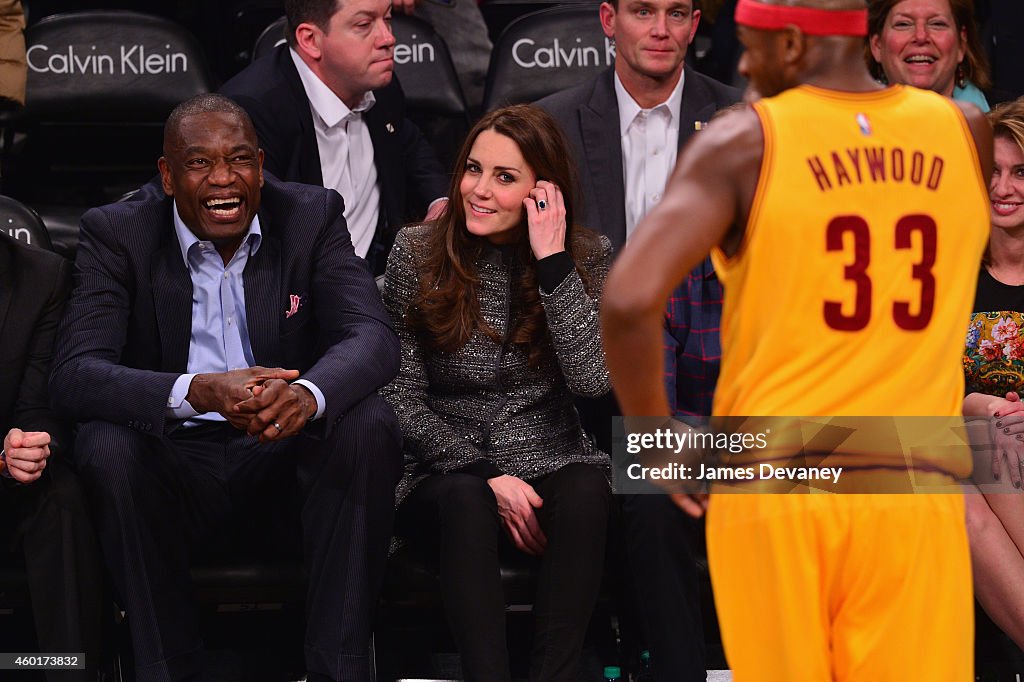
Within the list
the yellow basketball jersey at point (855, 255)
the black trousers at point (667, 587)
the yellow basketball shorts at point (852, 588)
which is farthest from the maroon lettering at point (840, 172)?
the black trousers at point (667, 587)

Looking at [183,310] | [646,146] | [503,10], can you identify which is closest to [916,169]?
[183,310]

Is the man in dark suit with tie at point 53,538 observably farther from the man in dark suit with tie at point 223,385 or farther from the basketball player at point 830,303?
the basketball player at point 830,303

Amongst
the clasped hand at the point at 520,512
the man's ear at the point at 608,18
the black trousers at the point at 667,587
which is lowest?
the black trousers at the point at 667,587

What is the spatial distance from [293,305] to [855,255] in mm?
1919

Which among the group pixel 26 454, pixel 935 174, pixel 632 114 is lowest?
pixel 26 454

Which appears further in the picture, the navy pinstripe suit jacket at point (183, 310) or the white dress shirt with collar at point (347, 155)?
the white dress shirt with collar at point (347, 155)

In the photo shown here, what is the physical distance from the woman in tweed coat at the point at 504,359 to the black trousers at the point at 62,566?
0.77 meters

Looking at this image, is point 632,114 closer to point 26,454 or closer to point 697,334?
point 697,334

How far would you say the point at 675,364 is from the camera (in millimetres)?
3545

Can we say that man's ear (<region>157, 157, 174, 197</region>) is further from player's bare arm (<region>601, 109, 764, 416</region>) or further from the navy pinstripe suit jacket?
player's bare arm (<region>601, 109, 764, 416</region>)

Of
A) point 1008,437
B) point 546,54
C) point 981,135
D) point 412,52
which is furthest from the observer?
point 412,52

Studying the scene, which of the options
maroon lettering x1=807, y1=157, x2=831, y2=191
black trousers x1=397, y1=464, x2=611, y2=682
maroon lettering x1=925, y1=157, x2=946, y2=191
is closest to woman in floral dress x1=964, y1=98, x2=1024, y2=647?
black trousers x1=397, y1=464, x2=611, y2=682

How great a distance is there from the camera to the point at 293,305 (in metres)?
3.56

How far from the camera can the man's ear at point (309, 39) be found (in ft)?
15.3
